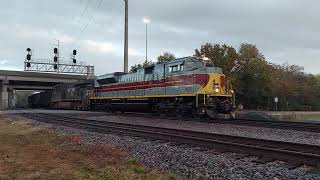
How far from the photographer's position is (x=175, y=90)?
25.9 m

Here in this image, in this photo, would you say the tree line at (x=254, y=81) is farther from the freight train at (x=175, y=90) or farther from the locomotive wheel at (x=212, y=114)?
the locomotive wheel at (x=212, y=114)

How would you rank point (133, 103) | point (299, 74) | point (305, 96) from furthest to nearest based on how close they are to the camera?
point (299, 74) → point (305, 96) → point (133, 103)

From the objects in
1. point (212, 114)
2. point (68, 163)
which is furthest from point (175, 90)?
point (68, 163)

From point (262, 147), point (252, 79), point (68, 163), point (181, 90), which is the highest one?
point (252, 79)

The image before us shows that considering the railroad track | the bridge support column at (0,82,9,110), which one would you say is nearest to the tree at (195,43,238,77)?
the bridge support column at (0,82,9,110)

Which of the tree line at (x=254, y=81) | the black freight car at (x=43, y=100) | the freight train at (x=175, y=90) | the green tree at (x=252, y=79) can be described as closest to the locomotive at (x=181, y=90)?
the freight train at (x=175, y=90)

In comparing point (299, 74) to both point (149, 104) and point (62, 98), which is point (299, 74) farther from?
point (149, 104)

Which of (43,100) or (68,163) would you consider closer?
(68,163)

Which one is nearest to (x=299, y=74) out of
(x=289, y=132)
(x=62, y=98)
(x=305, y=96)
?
(x=305, y=96)

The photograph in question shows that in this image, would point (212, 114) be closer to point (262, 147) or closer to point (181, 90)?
point (181, 90)

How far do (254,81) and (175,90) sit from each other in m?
39.2

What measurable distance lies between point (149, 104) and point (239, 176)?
21.6 m

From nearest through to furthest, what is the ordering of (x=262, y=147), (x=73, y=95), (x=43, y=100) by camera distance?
1. (x=262, y=147)
2. (x=73, y=95)
3. (x=43, y=100)

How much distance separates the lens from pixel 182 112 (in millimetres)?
25797
